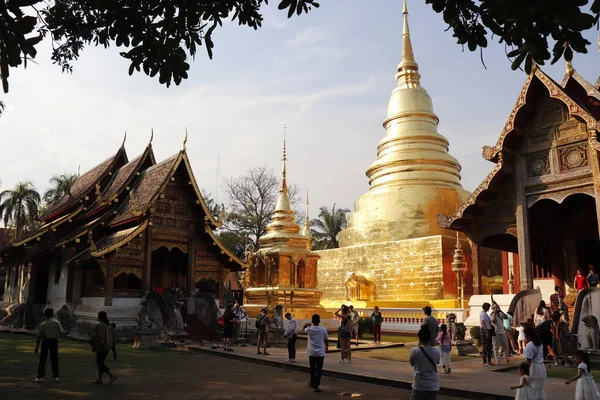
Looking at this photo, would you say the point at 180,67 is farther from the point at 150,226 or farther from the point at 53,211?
the point at 53,211

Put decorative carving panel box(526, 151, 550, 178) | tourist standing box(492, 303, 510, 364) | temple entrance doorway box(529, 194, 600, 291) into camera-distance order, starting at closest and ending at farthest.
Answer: tourist standing box(492, 303, 510, 364) → decorative carving panel box(526, 151, 550, 178) → temple entrance doorway box(529, 194, 600, 291)

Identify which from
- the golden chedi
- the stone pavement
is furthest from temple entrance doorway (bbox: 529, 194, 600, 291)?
the golden chedi

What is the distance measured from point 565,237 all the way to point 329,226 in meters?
31.0

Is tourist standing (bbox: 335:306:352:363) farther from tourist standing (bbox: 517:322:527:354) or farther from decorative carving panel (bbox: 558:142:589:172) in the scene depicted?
decorative carving panel (bbox: 558:142:589:172)

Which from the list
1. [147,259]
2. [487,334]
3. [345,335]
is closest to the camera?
[487,334]

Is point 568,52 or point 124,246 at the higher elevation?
point 568,52

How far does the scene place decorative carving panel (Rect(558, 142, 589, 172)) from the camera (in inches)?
546

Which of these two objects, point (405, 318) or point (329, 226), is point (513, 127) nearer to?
point (405, 318)

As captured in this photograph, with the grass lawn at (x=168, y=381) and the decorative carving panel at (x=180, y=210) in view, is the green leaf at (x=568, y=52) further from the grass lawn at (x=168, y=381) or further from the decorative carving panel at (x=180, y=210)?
the decorative carving panel at (x=180, y=210)

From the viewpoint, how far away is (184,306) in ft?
61.0

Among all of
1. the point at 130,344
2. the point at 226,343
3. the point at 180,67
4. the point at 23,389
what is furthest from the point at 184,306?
the point at 180,67

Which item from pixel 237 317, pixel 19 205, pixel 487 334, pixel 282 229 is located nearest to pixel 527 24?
pixel 487 334

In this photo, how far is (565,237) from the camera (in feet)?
55.5

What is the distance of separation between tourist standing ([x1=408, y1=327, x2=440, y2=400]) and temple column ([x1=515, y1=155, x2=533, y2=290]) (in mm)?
9751
